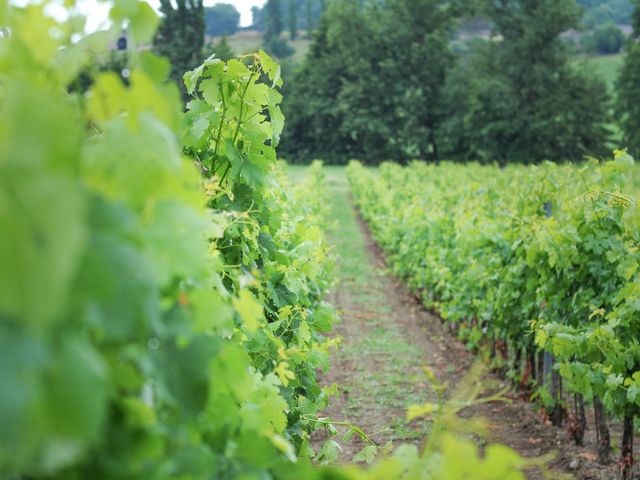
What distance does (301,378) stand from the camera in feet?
16.3

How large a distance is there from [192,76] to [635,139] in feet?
172

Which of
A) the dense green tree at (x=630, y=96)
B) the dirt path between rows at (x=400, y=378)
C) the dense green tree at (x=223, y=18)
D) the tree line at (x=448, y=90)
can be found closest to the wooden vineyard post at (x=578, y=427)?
the dirt path between rows at (x=400, y=378)

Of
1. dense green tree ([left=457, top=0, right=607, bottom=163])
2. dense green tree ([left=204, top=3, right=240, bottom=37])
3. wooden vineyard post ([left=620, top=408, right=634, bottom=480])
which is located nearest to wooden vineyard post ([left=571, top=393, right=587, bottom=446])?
wooden vineyard post ([left=620, top=408, right=634, bottom=480])

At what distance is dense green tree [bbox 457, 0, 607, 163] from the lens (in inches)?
2172

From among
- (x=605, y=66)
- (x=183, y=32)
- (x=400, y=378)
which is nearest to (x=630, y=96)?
(x=183, y=32)

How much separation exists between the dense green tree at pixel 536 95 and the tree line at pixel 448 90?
72 millimetres

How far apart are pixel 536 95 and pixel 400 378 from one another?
4995 centimetres

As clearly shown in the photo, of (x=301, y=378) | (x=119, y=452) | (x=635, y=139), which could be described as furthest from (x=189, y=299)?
(x=635, y=139)

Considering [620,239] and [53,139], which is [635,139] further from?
[53,139]

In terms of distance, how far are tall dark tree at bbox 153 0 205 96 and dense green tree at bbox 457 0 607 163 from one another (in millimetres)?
23171

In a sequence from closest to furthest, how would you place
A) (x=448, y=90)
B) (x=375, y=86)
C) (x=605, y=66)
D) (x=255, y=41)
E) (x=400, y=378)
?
(x=400, y=378), (x=448, y=90), (x=375, y=86), (x=605, y=66), (x=255, y=41)

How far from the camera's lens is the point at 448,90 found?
62219 millimetres

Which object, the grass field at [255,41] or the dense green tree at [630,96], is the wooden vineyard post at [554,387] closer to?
the dense green tree at [630,96]

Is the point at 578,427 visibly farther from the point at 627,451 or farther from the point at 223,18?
the point at 223,18
